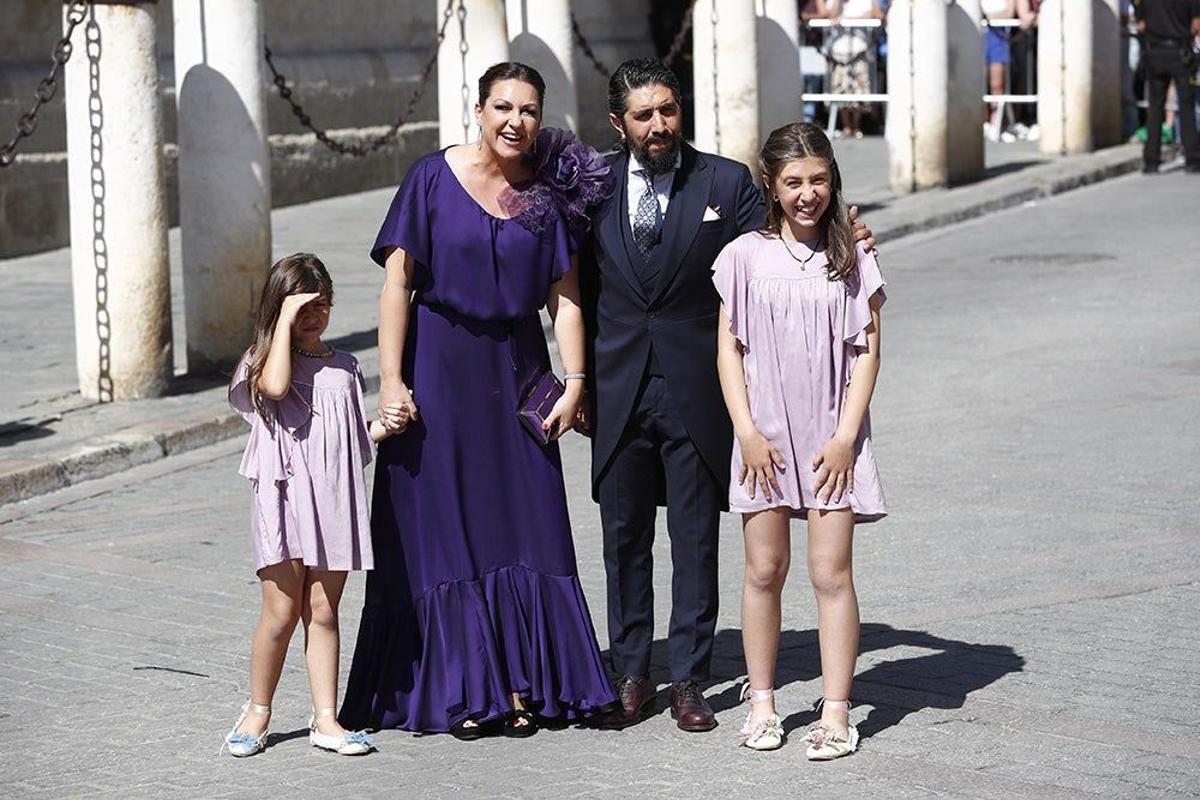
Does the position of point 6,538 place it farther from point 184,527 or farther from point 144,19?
point 144,19

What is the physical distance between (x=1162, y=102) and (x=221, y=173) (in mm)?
12298

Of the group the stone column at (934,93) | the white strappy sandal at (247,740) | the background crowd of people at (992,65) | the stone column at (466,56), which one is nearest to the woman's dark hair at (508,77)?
the white strappy sandal at (247,740)

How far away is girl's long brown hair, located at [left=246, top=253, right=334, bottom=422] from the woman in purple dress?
0.21 meters

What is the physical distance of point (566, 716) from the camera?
650 cm

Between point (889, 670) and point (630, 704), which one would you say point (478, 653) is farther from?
point (889, 670)

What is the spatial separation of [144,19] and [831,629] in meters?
6.03

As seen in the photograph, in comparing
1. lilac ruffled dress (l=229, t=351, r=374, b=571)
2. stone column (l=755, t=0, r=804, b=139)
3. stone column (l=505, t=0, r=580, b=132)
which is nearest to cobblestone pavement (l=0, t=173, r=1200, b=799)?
lilac ruffled dress (l=229, t=351, r=374, b=571)

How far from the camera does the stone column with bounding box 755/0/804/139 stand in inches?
718

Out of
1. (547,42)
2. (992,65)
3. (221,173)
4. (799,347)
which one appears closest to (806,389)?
(799,347)

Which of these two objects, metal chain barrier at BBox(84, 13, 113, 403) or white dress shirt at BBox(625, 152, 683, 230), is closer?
white dress shirt at BBox(625, 152, 683, 230)

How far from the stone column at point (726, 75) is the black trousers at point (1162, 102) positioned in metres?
5.74

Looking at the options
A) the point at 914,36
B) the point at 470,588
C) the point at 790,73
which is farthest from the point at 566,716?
the point at 914,36

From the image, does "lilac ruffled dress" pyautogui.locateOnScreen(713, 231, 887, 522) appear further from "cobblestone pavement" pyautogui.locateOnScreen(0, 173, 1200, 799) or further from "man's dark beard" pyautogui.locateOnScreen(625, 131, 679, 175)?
"cobblestone pavement" pyautogui.locateOnScreen(0, 173, 1200, 799)

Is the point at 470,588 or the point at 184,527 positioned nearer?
the point at 470,588
